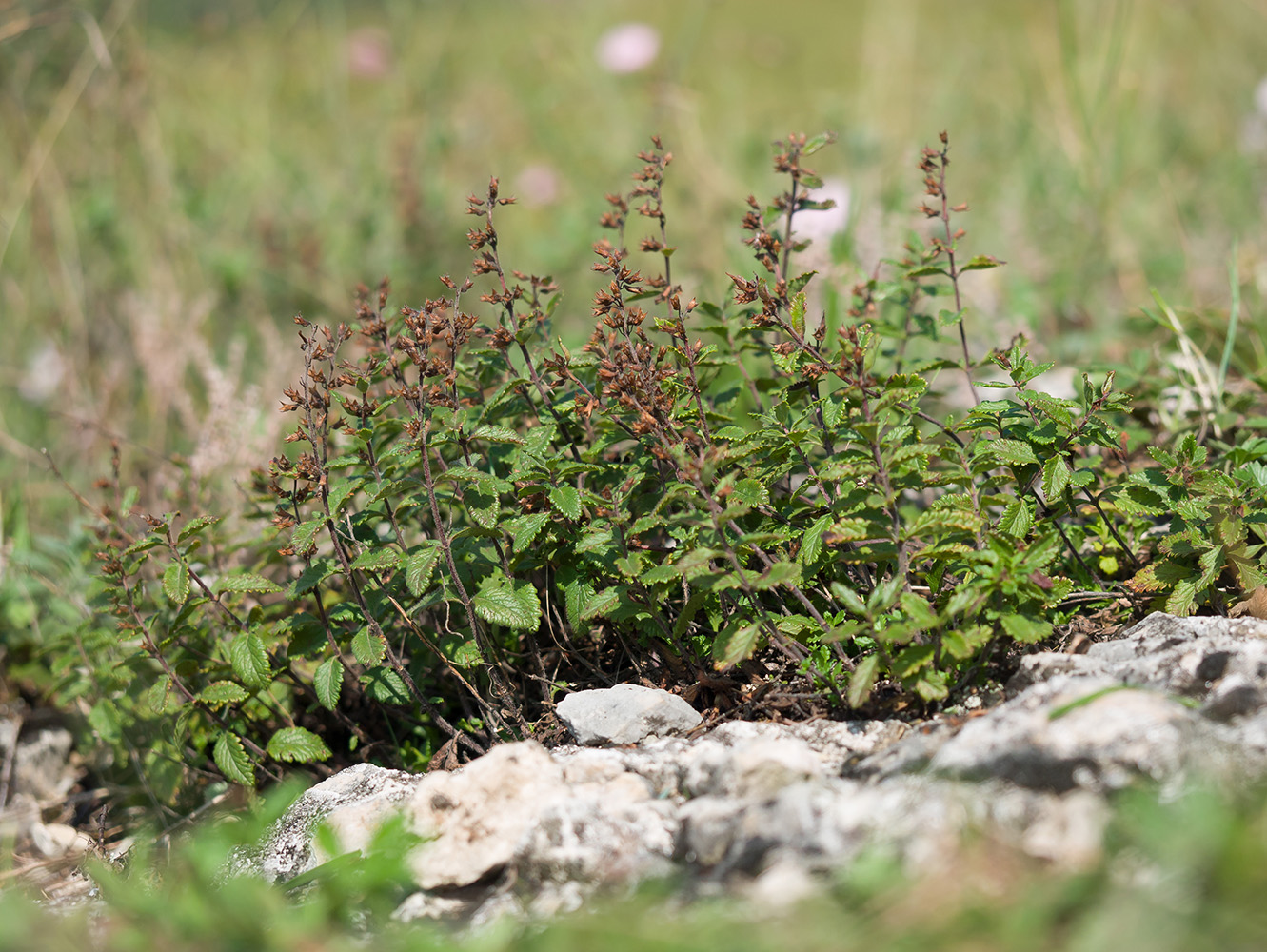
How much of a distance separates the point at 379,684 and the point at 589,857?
736mm

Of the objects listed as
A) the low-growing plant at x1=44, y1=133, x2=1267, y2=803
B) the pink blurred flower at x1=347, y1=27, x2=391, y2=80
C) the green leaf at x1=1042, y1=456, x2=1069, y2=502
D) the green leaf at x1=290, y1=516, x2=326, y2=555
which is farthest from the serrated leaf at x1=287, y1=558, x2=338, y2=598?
the pink blurred flower at x1=347, y1=27, x2=391, y2=80

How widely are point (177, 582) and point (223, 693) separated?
0.26m

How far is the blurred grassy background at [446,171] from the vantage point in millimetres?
4059

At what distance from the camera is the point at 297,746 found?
213 centimetres

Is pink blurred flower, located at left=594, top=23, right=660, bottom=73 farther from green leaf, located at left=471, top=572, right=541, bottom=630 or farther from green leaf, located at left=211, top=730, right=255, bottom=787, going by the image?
green leaf, located at left=211, top=730, right=255, bottom=787

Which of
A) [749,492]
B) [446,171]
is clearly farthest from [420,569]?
[446,171]

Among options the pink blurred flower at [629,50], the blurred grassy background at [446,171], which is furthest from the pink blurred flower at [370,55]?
the pink blurred flower at [629,50]

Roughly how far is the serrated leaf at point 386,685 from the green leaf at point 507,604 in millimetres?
235

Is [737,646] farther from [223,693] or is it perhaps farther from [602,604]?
[223,693]

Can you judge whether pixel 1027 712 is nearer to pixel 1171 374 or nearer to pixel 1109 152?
pixel 1171 374

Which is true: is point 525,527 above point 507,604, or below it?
above

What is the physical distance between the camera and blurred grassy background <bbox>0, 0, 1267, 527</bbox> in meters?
4.06

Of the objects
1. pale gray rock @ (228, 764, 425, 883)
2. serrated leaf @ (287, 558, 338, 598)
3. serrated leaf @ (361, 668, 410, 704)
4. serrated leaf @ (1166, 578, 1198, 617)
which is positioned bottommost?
pale gray rock @ (228, 764, 425, 883)

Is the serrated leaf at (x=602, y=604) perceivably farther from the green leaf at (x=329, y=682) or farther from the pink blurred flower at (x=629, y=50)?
the pink blurred flower at (x=629, y=50)
